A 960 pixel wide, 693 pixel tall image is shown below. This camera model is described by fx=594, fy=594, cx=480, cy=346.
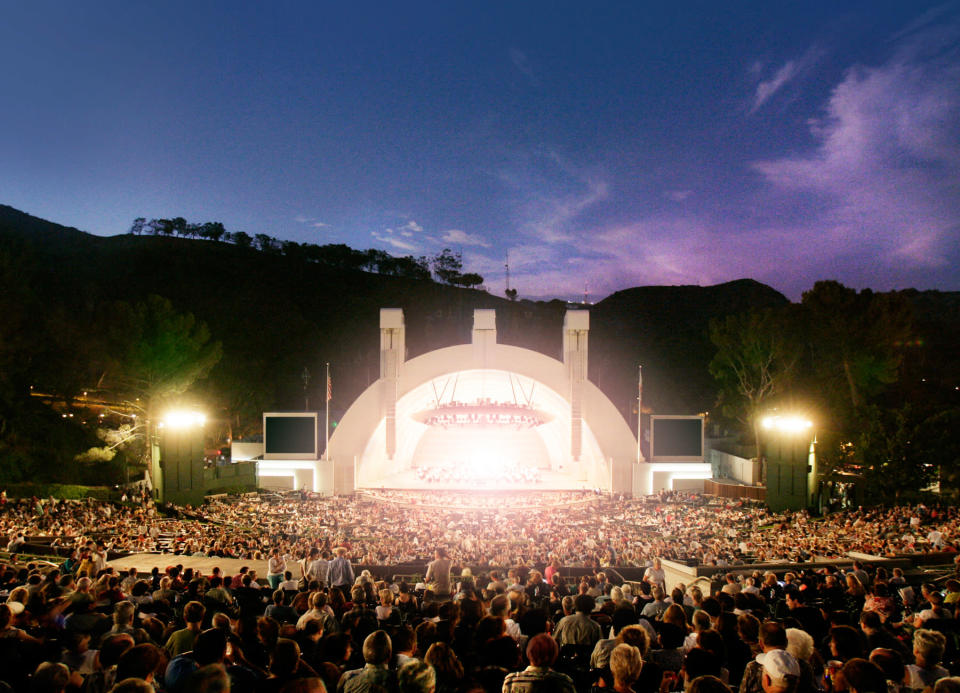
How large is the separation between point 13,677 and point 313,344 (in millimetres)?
55399

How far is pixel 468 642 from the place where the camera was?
4262mm

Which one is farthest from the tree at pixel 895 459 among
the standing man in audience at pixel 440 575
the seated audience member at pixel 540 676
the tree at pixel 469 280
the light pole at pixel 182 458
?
the tree at pixel 469 280

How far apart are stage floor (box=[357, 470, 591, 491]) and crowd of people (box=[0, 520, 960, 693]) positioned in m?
18.1

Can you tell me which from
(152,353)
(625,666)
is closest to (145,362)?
(152,353)

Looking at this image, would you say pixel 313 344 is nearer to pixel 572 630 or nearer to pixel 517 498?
pixel 517 498

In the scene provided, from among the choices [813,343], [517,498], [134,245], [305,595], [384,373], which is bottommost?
[517,498]

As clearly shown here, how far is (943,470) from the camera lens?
2248cm

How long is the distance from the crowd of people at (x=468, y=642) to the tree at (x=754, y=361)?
26.9 metres

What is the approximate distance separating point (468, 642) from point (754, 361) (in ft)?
106

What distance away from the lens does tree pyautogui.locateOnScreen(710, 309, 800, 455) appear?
31.7m

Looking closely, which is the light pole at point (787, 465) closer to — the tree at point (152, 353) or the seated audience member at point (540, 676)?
the seated audience member at point (540, 676)

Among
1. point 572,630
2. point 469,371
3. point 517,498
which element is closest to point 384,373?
point 469,371

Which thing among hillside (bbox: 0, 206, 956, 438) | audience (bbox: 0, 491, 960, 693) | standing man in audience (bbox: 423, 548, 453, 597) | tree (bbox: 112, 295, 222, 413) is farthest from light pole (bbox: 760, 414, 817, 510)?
hillside (bbox: 0, 206, 956, 438)

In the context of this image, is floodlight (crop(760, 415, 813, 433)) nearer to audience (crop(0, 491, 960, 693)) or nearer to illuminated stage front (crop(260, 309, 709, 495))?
audience (crop(0, 491, 960, 693))
